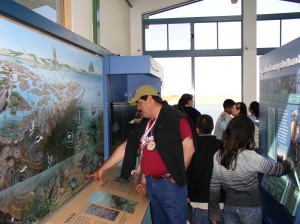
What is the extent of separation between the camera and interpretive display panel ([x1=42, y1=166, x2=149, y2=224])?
6.08ft

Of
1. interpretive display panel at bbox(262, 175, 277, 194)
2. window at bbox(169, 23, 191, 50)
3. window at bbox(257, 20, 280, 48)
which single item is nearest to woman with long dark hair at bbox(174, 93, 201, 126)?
interpretive display panel at bbox(262, 175, 277, 194)

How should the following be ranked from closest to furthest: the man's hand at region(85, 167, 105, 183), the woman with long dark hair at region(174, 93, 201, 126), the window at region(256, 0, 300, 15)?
1. the man's hand at region(85, 167, 105, 183)
2. the woman with long dark hair at region(174, 93, 201, 126)
3. the window at region(256, 0, 300, 15)

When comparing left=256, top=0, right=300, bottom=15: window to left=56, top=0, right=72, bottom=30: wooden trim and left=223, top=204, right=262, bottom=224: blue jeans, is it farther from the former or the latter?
left=223, top=204, right=262, bottom=224: blue jeans

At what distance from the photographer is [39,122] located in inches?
66.4

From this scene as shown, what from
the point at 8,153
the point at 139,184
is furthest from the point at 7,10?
the point at 139,184

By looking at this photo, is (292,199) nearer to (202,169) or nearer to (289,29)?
(202,169)

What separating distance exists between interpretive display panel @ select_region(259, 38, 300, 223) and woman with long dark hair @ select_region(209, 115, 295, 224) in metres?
0.26

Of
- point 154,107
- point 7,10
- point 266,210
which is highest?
point 7,10

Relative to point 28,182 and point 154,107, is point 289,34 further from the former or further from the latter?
point 28,182

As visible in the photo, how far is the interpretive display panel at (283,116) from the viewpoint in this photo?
7.36 feet

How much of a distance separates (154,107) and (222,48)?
16.8 feet

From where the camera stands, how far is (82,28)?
3135mm

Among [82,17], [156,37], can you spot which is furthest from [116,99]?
[156,37]

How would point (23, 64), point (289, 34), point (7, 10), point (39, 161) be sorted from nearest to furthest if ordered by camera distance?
point (7, 10), point (23, 64), point (39, 161), point (289, 34)
